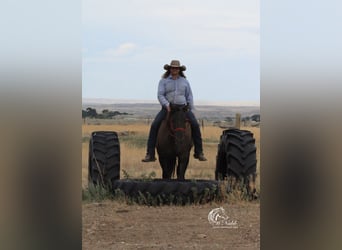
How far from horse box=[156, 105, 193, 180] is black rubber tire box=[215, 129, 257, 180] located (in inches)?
13.9

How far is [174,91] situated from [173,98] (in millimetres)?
157

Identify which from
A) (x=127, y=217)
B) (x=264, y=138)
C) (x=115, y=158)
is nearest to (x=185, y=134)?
(x=115, y=158)

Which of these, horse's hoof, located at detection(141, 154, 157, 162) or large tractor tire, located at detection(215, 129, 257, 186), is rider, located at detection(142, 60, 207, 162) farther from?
large tractor tire, located at detection(215, 129, 257, 186)

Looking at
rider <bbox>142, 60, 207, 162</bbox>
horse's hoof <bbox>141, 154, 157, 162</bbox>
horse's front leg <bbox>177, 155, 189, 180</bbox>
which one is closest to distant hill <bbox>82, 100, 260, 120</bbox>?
rider <bbox>142, 60, 207, 162</bbox>

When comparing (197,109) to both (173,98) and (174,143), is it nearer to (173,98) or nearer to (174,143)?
(173,98)

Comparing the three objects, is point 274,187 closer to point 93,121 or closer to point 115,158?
point 93,121

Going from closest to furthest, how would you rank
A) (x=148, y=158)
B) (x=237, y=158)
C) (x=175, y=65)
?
(x=175, y=65) < (x=237, y=158) < (x=148, y=158)

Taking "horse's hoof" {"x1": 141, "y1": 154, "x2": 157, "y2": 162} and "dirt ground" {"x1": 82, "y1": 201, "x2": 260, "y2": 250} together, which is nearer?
"dirt ground" {"x1": 82, "y1": 201, "x2": 260, "y2": 250}

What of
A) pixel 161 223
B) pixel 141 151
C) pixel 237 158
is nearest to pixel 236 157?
pixel 237 158

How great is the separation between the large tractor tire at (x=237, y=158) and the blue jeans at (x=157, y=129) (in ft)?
0.70

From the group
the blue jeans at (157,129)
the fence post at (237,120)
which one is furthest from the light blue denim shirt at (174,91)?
the fence post at (237,120)

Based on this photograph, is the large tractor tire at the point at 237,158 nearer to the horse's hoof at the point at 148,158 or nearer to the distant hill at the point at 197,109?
the distant hill at the point at 197,109

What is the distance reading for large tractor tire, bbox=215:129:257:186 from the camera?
22.7 ft

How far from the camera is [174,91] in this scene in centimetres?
682
